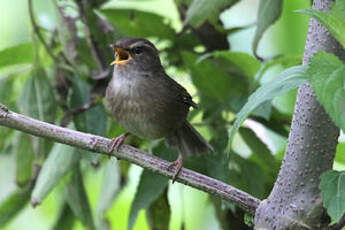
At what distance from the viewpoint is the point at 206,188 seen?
7.41 feet

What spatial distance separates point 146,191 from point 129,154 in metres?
0.55

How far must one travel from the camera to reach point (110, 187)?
142 inches

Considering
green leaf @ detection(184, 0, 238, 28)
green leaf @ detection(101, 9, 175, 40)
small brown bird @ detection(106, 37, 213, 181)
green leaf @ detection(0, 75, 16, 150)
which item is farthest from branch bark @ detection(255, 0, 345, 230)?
green leaf @ detection(0, 75, 16, 150)

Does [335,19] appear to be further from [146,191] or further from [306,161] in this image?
[146,191]

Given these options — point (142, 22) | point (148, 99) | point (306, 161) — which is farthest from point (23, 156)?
point (306, 161)

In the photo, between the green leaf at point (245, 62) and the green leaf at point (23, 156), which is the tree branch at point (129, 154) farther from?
the green leaf at point (23, 156)

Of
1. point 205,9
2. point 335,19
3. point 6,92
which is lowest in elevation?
point 6,92

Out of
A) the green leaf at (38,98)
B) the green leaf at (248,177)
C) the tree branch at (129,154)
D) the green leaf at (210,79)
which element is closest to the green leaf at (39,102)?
the green leaf at (38,98)

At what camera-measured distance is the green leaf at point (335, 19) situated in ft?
5.83

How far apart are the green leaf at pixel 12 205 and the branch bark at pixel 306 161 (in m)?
1.92

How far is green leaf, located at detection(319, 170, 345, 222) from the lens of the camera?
1.83 meters

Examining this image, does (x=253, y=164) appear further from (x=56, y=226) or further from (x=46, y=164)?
(x=56, y=226)

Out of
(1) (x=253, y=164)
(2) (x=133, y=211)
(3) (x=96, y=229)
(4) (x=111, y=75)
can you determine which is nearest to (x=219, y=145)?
(1) (x=253, y=164)

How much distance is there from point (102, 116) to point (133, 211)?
705mm
